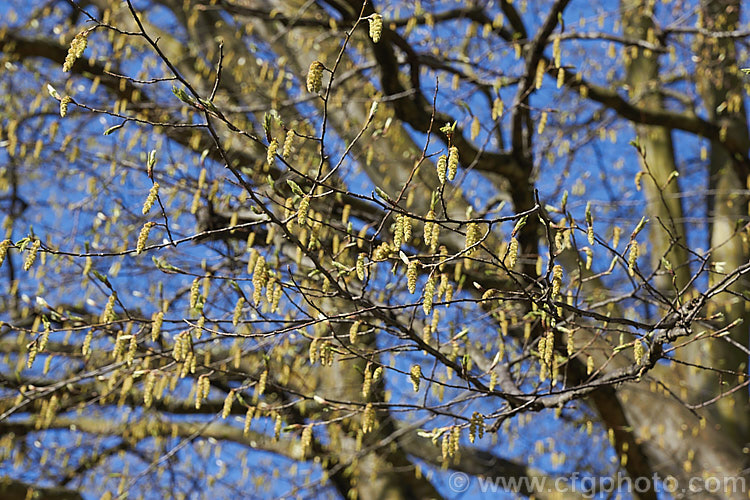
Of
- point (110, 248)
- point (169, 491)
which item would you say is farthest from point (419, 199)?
point (169, 491)

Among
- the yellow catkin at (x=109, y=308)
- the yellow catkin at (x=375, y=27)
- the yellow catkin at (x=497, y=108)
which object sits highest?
the yellow catkin at (x=497, y=108)

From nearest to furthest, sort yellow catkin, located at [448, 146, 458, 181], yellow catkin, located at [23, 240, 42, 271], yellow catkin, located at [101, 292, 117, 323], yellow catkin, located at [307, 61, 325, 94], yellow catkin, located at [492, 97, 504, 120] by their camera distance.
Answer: yellow catkin, located at [448, 146, 458, 181]
yellow catkin, located at [307, 61, 325, 94]
yellow catkin, located at [23, 240, 42, 271]
yellow catkin, located at [101, 292, 117, 323]
yellow catkin, located at [492, 97, 504, 120]

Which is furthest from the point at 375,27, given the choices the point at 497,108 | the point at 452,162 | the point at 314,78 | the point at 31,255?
the point at 497,108

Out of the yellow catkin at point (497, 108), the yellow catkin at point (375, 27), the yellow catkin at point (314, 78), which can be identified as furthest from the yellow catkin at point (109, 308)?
the yellow catkin at point (497, 108)

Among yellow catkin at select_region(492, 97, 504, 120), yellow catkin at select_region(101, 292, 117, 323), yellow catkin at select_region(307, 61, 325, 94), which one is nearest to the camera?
yellow catkin at select_region(307, 61, 325, 94)

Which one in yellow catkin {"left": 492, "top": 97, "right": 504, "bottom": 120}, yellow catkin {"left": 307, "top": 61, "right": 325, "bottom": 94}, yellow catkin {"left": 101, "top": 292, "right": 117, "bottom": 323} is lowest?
yellow catkin {"left": 101, "top": 292, "right": 117, "bottom": 323}

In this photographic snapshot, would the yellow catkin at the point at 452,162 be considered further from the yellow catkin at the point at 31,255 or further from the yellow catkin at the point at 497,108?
the yellow catkin at the point at 497,108

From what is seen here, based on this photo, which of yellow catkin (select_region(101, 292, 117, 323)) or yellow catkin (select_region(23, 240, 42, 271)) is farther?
yellow catkin (select_region(101, 292, 117, 323))

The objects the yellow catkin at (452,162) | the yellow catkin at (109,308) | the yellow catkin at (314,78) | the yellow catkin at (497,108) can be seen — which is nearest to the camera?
the yellow catkin at (452,162)

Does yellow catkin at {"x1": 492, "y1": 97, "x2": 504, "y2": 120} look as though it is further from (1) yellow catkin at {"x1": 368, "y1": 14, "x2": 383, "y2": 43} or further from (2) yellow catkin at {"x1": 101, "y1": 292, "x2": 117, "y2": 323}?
(2) yellow catkin at {"x1": 101, "y1": 292, "x2": 117, "y2": 323}

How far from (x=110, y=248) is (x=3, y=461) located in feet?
4.91

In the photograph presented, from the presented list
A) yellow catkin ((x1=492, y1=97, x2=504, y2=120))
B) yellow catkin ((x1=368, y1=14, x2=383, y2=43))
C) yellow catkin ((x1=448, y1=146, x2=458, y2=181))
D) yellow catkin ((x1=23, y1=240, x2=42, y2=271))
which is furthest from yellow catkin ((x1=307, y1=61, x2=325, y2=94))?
yellow catkin ((x1=492, y1=97, x2=504, y2=120))

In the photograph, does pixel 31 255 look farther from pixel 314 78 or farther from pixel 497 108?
pixel 497 108

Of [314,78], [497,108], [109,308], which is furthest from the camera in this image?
[497,108]
